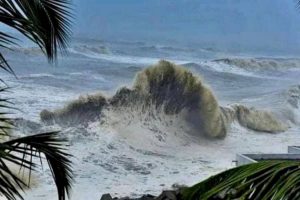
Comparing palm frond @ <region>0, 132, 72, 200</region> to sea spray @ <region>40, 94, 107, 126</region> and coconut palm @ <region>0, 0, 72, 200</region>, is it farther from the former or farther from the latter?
sea spray @ <region>40, 94, 107, 126</region>

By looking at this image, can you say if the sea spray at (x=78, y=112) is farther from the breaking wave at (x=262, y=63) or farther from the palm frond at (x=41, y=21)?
the palm frond at (x=41, y=21)

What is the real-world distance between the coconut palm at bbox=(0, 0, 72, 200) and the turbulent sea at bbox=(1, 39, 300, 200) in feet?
28.0

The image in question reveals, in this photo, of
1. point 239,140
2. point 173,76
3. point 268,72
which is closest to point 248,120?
point 239,140

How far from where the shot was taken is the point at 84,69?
52.9 ft

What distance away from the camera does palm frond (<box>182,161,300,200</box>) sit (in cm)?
62

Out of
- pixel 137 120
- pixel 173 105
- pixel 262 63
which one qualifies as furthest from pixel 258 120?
pixel 262 63

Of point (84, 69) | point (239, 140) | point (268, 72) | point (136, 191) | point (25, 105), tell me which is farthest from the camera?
point (268, 72)

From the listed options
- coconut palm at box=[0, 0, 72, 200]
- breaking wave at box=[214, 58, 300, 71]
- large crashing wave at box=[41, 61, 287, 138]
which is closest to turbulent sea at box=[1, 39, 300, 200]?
breaking wave at box=[214, 58, 300, 71]

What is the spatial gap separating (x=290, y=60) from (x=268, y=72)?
1.28m

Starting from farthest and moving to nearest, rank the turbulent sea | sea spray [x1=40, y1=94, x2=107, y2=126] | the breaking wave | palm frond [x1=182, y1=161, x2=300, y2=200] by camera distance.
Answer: the breaking wave → sea spray [x1=40, y1=94, x2=107, y2=126] → the turbulent sea → palm frond [x1=182, y1=161, x2=300, y2=200]

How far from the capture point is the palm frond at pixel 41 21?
1.20 m

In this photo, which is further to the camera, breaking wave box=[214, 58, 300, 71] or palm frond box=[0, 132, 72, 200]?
breaking wave box=[214, 58, 300, 71]

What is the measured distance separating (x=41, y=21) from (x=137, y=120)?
12332 mm

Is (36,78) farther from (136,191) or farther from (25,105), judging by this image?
(136,191)
